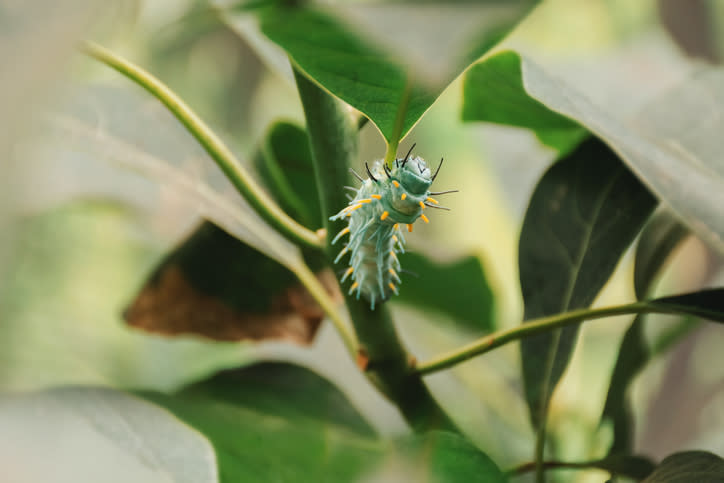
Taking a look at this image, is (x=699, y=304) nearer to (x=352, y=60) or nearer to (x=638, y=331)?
(x=638, y=331)

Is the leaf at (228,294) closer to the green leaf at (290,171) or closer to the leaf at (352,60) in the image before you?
the green leaf at (290,171)

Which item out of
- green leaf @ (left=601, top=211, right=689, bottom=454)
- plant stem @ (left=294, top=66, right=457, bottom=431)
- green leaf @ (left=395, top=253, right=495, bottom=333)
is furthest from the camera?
green leaf @ (left=395, top=253, right=495, bottom=333)

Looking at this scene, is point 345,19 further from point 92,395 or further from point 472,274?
point 472,274

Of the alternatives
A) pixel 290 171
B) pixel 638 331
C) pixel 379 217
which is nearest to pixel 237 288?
pixel 290 171

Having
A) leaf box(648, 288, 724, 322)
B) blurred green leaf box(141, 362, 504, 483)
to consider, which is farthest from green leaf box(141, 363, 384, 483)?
leaf box(648, 288, 724, 322)

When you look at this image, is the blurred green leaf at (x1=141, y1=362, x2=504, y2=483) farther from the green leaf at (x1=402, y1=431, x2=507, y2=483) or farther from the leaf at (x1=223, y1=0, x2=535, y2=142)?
the leaf at (x1=223, y1=0, x2=535, y2=142)

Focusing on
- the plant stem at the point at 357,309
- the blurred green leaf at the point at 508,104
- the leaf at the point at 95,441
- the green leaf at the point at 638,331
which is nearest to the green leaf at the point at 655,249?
the green leaf at the point at 638,331

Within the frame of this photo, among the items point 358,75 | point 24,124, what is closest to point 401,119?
point 358,75
